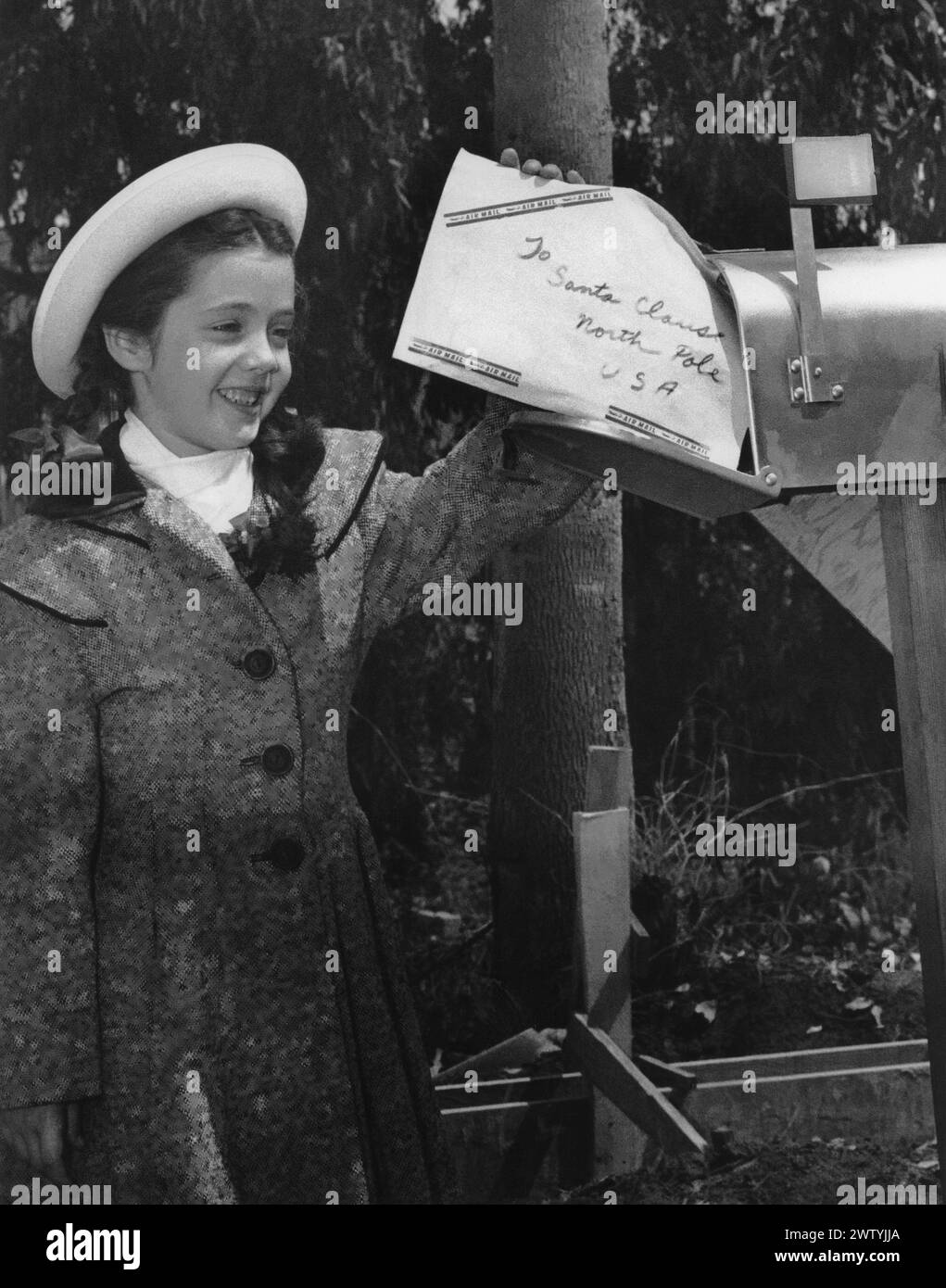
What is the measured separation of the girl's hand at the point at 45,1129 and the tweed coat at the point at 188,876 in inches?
1.3

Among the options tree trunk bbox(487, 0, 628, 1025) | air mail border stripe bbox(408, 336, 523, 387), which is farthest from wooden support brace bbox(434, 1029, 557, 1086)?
air mail border stripe bbox(408, 336, 523, 387)

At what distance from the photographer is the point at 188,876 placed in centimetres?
275

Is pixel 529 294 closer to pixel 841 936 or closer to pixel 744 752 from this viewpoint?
pixel 744 752

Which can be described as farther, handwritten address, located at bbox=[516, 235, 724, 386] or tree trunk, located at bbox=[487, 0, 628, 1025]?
tree trunk, located at bbox=[487, 0, 628, 1025]

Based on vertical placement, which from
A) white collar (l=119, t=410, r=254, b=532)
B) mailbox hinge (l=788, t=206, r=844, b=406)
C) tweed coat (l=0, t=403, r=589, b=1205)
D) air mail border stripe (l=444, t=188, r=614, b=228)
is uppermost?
air mail border stripe (l=444, t=188, r=614, b=228)

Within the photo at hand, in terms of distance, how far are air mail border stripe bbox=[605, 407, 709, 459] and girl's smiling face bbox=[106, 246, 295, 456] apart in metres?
0.68

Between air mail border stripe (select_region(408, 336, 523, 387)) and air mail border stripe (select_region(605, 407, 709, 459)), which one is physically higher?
air mail border stripe (select_region(408, 336, 523, 387))

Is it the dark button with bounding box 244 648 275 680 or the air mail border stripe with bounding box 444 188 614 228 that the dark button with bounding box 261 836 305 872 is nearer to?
the dark button with bounding box 244 648 275 680

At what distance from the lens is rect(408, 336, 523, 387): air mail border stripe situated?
2748 millimetres

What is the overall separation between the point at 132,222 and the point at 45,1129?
5.64ft


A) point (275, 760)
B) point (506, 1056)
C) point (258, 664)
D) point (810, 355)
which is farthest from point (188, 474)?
point (506, 1056)

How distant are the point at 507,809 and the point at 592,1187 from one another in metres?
0.76

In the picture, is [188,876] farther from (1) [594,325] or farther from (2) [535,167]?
(2) [535,167]
